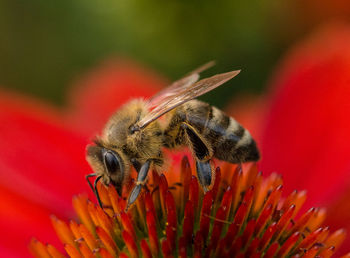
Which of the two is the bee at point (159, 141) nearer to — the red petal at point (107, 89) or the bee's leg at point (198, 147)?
the bee's leg at point (198, 147)

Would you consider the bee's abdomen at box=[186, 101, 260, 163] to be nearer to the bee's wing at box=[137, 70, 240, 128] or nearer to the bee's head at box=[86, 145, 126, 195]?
the bee's wing at box=[137, 70, 240, 128]

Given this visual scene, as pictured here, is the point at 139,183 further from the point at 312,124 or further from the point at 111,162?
the point at 312,124

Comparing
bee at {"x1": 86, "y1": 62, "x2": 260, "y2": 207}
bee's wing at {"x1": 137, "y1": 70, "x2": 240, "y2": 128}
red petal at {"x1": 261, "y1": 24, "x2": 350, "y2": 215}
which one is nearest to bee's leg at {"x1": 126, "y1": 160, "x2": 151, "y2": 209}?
bee at {"x1": 86, "y1": 62, "x2": 260, "y2": 207}

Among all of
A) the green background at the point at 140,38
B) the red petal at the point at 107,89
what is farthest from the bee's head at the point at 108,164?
the green background at the point at 140,38

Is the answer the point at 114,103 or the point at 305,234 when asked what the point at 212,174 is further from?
the point at 114,103

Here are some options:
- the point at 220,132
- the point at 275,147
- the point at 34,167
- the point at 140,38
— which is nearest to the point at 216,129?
the point at 220,132

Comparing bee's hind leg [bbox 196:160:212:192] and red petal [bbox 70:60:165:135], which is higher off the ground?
red petal [bbox 70:60:165:135]

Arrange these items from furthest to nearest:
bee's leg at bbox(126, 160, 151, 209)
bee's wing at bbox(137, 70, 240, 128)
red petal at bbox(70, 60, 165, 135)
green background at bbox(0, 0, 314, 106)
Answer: red petal at bbox(70, 60, 165, 135) → green background at bbox(0, 0, 314, 106) → bee's leg at bbox(126, 160, 151, 209) → bee's wing at bbox(137, 70, 240, 128)
